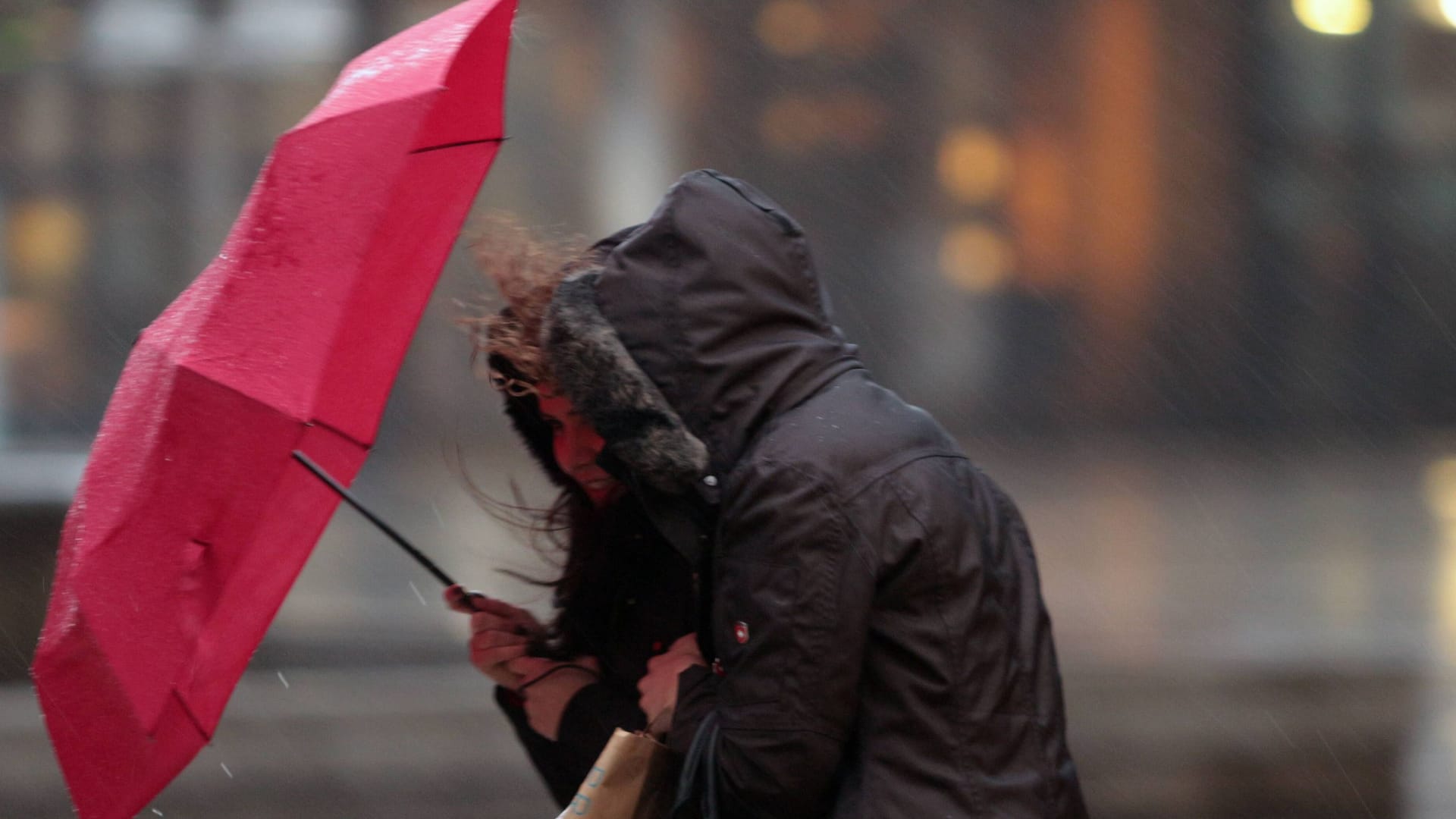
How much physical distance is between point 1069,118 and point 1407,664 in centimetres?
518

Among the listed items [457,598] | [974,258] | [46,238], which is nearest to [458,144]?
[457,598]

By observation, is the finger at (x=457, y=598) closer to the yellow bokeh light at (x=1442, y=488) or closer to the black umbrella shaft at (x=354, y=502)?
the black umbrella shaft at (x=354, y=502)

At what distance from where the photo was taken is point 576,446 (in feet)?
7.32

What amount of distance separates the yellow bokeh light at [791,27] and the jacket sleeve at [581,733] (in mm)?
7472

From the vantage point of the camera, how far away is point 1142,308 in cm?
985

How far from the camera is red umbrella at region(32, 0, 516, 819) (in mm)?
1947

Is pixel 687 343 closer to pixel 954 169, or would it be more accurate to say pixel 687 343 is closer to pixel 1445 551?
pixel 1445 551

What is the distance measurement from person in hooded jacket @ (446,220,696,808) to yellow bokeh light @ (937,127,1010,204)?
25.1 ft

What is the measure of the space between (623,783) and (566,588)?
1.54ft

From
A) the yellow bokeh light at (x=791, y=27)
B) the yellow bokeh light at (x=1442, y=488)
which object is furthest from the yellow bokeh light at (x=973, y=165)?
the yellow bokeh light at (x=1442, y=488)

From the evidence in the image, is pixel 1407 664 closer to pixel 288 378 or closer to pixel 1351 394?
pixel 288 378

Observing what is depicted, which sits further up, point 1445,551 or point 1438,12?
point 1438,12

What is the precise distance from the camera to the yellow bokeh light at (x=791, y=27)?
9180 millimetres

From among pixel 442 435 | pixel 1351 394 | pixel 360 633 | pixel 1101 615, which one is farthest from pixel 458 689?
pixel 1351 394
